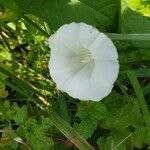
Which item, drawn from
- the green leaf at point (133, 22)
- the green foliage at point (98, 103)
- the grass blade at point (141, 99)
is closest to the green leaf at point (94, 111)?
the green foliage at point (98, 103)

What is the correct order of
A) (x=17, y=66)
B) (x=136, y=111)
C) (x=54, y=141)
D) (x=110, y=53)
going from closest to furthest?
1. (x=110, y=53)
2. (x=136, y=111)
3. (x=54, y=141)
4. (x=17, y=66)

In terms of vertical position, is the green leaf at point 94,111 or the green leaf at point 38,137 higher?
the green leaf at point 94,111

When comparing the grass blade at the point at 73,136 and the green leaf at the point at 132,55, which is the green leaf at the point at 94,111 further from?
the green leaf at the point at 132,55

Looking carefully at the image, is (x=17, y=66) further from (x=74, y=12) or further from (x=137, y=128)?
(x=137, y=128)

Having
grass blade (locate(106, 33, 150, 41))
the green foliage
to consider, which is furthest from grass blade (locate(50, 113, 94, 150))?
grass blade (locate(106, 33, 150, 41))

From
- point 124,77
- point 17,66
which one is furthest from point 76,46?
point 17,66

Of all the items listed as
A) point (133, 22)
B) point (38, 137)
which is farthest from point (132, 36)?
point (38, 137)

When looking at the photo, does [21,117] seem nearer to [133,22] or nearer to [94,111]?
[94,111]
